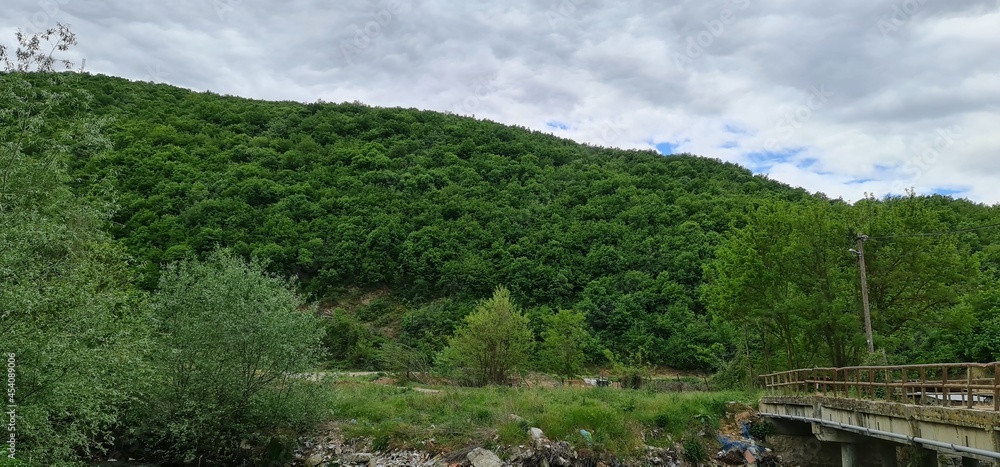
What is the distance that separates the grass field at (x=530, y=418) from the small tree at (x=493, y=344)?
687cm

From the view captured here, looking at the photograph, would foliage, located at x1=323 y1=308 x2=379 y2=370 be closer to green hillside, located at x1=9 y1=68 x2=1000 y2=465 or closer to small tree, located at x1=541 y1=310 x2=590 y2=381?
green hillside, located at x1=9 y1=68 x2=1000 y2=465

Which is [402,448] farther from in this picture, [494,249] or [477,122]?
[477,122]

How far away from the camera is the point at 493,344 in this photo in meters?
34.7

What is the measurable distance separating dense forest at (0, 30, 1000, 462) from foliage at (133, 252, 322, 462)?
8 centimetres

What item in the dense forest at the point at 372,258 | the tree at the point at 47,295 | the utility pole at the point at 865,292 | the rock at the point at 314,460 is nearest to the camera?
the tree at the point at 47,295

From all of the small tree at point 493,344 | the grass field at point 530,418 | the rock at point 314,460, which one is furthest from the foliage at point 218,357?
the small tree at point 493,344

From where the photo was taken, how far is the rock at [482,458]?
2086cm

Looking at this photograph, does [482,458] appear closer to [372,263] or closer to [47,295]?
[47,295]

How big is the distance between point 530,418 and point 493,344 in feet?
36.4

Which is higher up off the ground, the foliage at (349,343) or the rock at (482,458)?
the foliage at (349,343)

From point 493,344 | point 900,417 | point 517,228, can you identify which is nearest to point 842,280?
point 900,417

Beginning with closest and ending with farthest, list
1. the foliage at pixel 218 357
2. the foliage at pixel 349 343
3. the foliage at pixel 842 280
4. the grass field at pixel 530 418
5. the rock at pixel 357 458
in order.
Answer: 1. the foliage at pixel 218 357
2. the rock at pixel 357 458
3. the grass field at pixel 530 418
4. the foliage at pixel 842 280
5. the foliage at pixel 349 343

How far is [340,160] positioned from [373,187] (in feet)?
28.1

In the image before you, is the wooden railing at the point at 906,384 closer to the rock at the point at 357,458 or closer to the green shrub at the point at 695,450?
the green shrub at the point at 695,450
